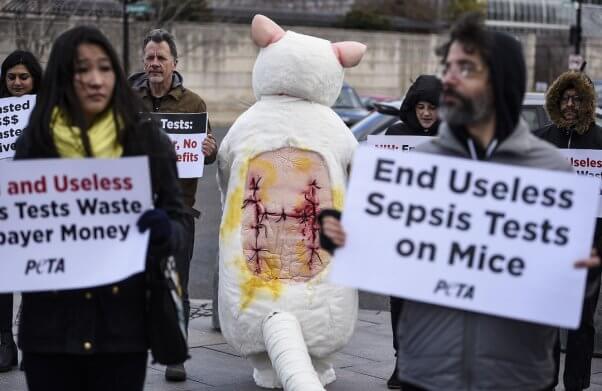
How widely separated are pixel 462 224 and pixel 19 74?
12.9 feet

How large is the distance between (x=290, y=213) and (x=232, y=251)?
39 centimetres

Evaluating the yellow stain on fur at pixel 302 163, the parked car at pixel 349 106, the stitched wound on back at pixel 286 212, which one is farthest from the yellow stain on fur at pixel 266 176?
the parked car at pixel 349 106

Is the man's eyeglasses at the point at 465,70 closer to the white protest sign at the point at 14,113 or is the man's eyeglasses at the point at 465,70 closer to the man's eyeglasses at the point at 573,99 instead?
the man's eyeglasses at the point at 573,99

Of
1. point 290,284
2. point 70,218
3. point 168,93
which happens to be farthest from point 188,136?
point 70,218

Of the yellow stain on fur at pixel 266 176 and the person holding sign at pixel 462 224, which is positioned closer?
the person holding sign at pixel 462 224

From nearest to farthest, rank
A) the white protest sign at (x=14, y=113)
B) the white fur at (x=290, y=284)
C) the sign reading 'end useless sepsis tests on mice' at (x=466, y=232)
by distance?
1. the sign reading 'end useless sepsis tests on mice' at (x=466, y=232)
2. the white fur at (x=290, y=284)
3. the white protest sign at (x=14, y=113)

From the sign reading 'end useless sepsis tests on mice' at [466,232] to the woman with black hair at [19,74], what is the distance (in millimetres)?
3663

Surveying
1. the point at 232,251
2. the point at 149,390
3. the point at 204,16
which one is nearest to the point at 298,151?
the point at 232,251

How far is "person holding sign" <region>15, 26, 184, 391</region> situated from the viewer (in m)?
3.60

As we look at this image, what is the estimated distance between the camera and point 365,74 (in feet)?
138

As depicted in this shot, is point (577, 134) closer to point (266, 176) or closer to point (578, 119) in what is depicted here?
point (578, 119)

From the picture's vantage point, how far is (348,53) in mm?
6457

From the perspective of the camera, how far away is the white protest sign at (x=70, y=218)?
365 cm

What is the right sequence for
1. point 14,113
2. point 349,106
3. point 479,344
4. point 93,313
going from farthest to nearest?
point 349,106, point 14,113, point 93,313, point 479,344
